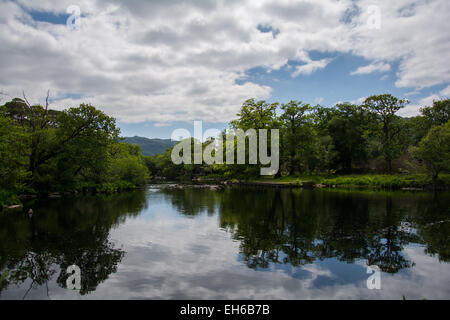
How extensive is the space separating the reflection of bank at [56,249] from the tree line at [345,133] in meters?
44.9

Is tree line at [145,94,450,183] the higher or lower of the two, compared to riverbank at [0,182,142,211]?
higher

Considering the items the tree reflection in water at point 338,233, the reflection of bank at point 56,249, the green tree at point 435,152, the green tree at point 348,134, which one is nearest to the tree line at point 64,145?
the reflection of bank at point 56,249

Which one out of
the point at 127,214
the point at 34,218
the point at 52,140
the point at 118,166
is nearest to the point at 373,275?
the point at 127,214

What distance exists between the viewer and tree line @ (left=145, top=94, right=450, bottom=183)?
5259cm

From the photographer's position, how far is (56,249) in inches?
492

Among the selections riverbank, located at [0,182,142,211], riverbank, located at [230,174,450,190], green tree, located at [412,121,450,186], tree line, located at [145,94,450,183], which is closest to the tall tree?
tree line, located at [145,94,450,183]

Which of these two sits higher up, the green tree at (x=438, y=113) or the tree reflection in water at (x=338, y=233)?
the green tree at (x=438, y=113)

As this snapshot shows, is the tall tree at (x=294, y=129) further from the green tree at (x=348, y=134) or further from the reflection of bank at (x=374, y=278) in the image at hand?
the reflection of bank at (x=374, y=278)

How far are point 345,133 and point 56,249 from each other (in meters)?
62.5

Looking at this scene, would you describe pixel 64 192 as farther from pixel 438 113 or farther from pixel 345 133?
pixel 438 113

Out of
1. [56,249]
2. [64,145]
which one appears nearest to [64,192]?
[64,145]

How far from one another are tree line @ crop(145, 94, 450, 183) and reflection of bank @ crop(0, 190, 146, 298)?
147ft

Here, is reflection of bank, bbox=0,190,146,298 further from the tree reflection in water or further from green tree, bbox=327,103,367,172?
green tree, bbox=327,103,367,172

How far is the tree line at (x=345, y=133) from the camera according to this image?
173 ft
